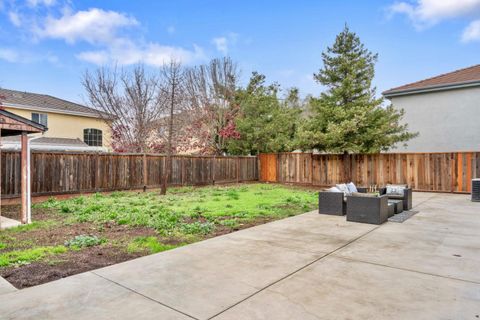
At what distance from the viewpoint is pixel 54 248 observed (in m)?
4.56

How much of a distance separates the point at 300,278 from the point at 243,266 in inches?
30.0

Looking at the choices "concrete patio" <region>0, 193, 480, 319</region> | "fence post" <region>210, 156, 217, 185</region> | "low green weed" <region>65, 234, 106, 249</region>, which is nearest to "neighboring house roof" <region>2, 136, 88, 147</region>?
"fence post" <region>210, 156, 217, 185</region>

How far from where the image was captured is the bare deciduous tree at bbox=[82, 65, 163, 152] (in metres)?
17.5

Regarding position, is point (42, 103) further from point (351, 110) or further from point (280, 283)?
point (280, 283)

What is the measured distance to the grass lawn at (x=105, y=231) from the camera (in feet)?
12.8

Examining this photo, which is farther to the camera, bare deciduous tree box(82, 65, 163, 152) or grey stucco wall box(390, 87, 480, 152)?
bare deciduous tree box(82, 65, 163, 152)

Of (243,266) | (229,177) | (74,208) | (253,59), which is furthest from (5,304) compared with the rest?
(253,59)

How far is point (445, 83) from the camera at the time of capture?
14.5 metres

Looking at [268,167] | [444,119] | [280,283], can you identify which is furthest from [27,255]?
[444,119]

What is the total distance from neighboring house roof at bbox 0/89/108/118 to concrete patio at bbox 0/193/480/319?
56.1 feet

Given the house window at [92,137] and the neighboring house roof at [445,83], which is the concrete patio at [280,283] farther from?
the house window at [92,137]

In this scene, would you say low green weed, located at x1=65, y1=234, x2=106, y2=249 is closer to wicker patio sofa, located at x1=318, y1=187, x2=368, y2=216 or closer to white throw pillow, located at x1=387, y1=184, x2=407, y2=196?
wicker patio sofa, located at x1=318, y1=187, x2=368, y2=216

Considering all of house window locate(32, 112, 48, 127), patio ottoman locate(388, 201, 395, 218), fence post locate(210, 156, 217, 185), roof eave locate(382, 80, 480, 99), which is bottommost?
patio ottoman locate(388, 201, 395, 218)

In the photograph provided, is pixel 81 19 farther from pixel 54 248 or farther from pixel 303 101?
pixel 303 101
